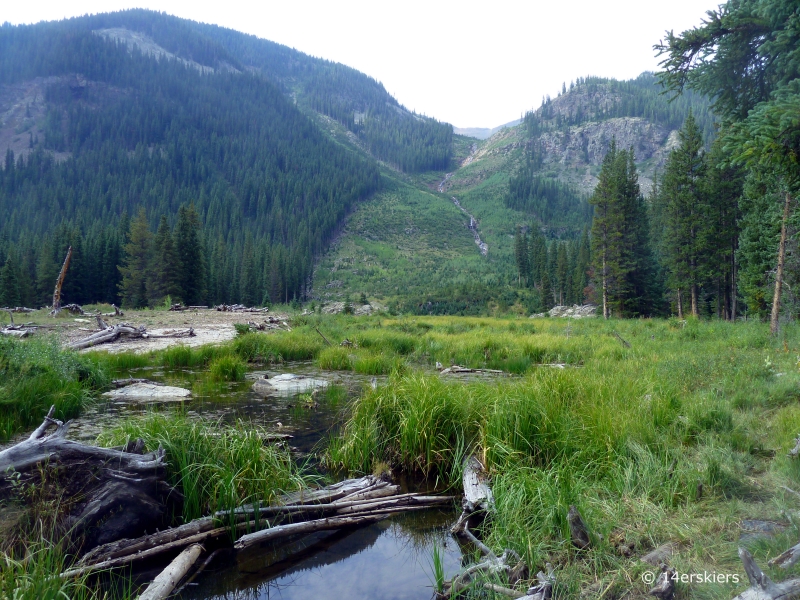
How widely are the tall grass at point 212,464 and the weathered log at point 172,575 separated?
59 cm

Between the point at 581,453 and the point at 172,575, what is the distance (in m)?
4.40

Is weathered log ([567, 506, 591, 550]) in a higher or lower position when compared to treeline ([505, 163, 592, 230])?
lower

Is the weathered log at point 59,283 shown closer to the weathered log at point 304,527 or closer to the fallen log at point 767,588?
the weathered log at point 304,527

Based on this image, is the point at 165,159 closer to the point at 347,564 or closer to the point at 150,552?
the point at 150,552

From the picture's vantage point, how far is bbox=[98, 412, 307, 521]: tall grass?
4711 mm

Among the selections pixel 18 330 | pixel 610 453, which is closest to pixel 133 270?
pixel 18 330

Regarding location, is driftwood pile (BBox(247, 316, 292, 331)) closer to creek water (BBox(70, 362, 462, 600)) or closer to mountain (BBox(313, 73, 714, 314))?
creek water (BBox(70, 362, 462, 600))

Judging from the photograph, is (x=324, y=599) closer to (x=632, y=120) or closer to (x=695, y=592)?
(x=695, y=592)

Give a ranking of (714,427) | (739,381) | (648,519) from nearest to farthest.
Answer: (648,519) → (714,427) → (739,381)

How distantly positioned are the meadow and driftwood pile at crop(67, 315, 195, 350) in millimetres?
5738

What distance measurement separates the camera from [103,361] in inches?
462

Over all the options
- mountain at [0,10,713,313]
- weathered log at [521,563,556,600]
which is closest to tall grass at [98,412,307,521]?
weathered log at [521,563,556,600]

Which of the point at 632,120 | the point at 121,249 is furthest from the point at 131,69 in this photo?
the point at 632,120

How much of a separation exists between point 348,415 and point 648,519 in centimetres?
564
